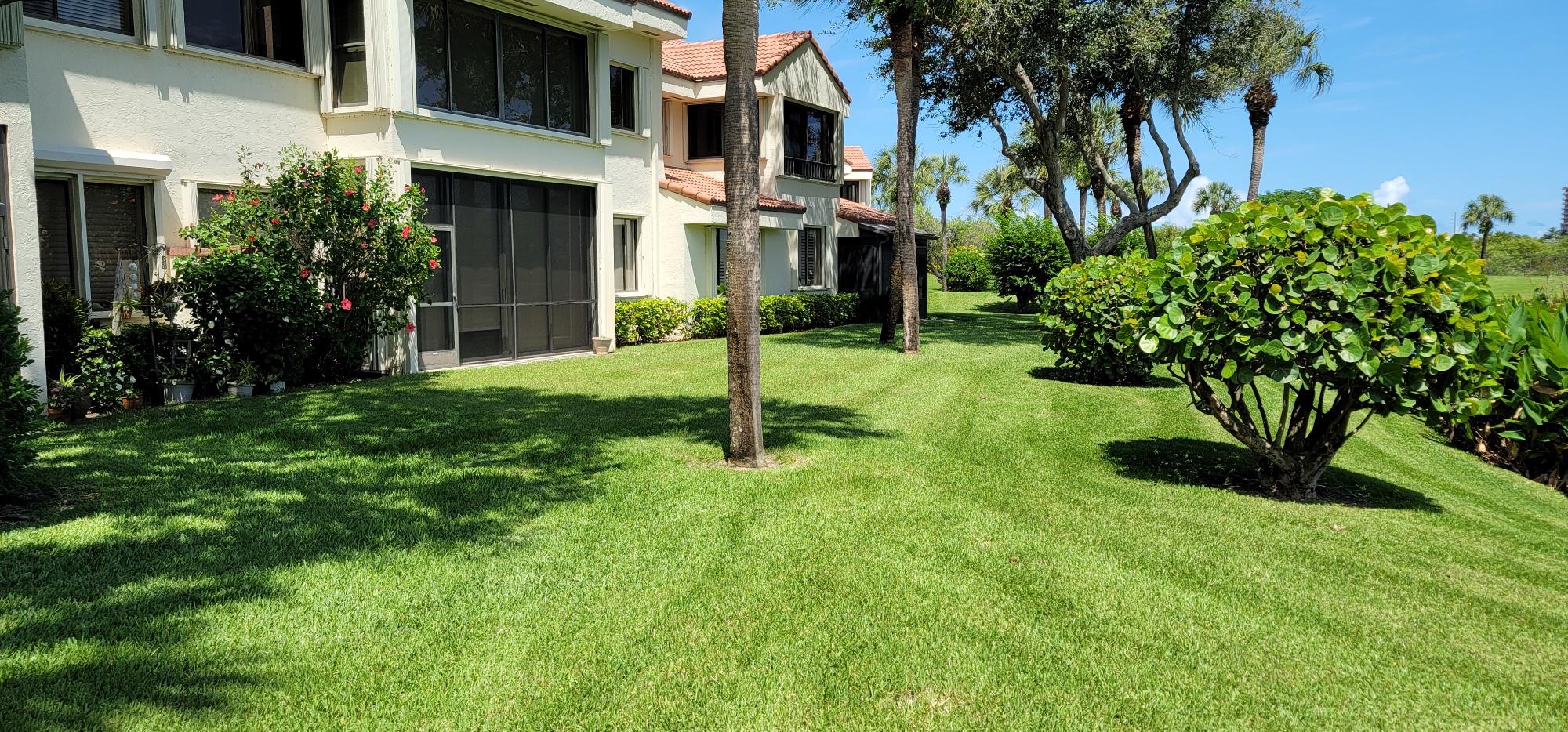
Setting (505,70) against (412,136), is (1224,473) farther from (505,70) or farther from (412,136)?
(505,70)

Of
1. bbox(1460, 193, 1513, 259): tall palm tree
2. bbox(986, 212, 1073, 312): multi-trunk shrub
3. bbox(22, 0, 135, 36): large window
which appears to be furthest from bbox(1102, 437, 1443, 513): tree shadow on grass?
bbox(1460, 193, 1513, 259): tall palm tree

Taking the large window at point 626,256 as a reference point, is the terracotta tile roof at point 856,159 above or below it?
above

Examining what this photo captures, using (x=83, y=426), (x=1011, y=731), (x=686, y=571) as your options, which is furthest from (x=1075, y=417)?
(x=83, y=426)

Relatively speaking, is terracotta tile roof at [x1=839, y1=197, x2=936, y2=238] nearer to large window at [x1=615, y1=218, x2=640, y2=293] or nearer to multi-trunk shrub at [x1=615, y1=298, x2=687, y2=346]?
multi-trunk shrub at [x1=615, y1=298, x2=687, y2=346]

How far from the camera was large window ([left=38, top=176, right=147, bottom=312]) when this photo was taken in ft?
35.6

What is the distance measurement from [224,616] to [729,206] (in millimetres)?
4619

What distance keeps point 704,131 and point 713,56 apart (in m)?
2.16

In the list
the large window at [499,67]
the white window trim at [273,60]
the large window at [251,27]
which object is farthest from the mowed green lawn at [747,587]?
the large window at [499,67]

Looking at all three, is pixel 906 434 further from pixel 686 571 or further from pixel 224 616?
pixel 224 616

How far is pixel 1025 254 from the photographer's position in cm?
3384

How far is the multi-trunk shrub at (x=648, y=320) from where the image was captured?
19.2 meters

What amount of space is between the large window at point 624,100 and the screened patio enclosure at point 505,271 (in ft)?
9.07

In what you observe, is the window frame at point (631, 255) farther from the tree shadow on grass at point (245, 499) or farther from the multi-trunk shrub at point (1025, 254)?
the multi-trunk shrub at point (1025, 254)

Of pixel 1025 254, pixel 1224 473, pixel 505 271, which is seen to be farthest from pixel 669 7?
pixel 1025 254
